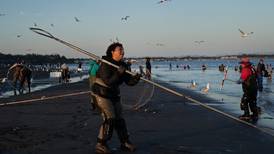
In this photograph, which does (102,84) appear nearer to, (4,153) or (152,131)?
(4,153)

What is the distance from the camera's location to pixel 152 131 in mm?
11359

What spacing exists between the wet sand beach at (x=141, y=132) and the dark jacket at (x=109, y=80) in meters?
1.11

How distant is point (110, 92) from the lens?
28.1 ft

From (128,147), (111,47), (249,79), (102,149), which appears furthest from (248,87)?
(102,149)

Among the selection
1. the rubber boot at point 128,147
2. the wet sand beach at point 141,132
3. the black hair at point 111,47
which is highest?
the black hair at point 111,47

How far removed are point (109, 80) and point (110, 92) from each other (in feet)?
0.77

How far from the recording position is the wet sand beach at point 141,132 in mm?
9180

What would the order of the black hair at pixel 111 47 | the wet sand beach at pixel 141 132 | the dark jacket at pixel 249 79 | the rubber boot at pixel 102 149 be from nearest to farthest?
the rubber boot at pixel 102 149
the black hair at pixel 111 47
the wet sand beach at pixel 141 132
the dark jacket at pixel 249 79

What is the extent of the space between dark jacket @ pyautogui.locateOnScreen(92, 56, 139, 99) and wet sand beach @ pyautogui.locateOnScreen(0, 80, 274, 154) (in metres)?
1.11

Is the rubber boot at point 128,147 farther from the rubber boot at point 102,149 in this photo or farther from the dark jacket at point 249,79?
the dark jacket at point 249,79

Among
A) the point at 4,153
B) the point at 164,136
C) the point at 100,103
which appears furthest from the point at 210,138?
the point at 4,153

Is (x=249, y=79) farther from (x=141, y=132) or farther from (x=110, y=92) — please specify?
(x=110, y=92)

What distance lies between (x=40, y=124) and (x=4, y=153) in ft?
13.5

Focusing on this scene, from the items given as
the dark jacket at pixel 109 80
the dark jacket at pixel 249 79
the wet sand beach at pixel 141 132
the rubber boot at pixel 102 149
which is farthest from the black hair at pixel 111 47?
the dark jacket at pixel 249 79
